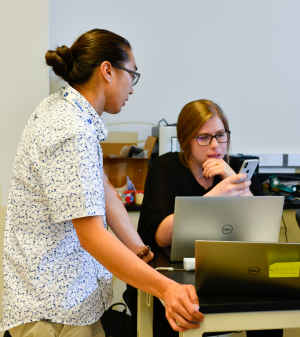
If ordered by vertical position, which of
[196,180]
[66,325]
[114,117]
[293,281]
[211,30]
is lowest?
[66,325]

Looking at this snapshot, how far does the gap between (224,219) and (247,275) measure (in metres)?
0.28

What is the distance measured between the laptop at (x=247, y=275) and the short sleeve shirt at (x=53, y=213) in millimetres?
298

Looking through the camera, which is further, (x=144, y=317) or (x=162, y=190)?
(x=162, y=190)

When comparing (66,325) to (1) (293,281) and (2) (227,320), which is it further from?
(1) (293,281)

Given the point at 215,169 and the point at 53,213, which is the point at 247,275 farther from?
the point at 215,169

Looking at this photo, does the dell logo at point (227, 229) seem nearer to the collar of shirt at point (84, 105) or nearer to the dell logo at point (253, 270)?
the dell logo at point (253, 270)

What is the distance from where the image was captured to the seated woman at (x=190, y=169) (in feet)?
6.02

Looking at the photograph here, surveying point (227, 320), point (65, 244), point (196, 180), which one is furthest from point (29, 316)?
point (196, 180)

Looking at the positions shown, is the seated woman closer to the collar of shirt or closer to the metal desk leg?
the metal desk leg

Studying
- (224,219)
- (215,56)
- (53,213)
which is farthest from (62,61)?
(215,56)

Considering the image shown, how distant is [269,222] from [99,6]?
2.06 meters

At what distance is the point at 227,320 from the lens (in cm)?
110

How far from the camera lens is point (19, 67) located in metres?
2.24

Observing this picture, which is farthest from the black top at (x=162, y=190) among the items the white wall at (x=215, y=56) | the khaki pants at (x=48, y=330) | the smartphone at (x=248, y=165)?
the white wall at (x=215, y=56)
